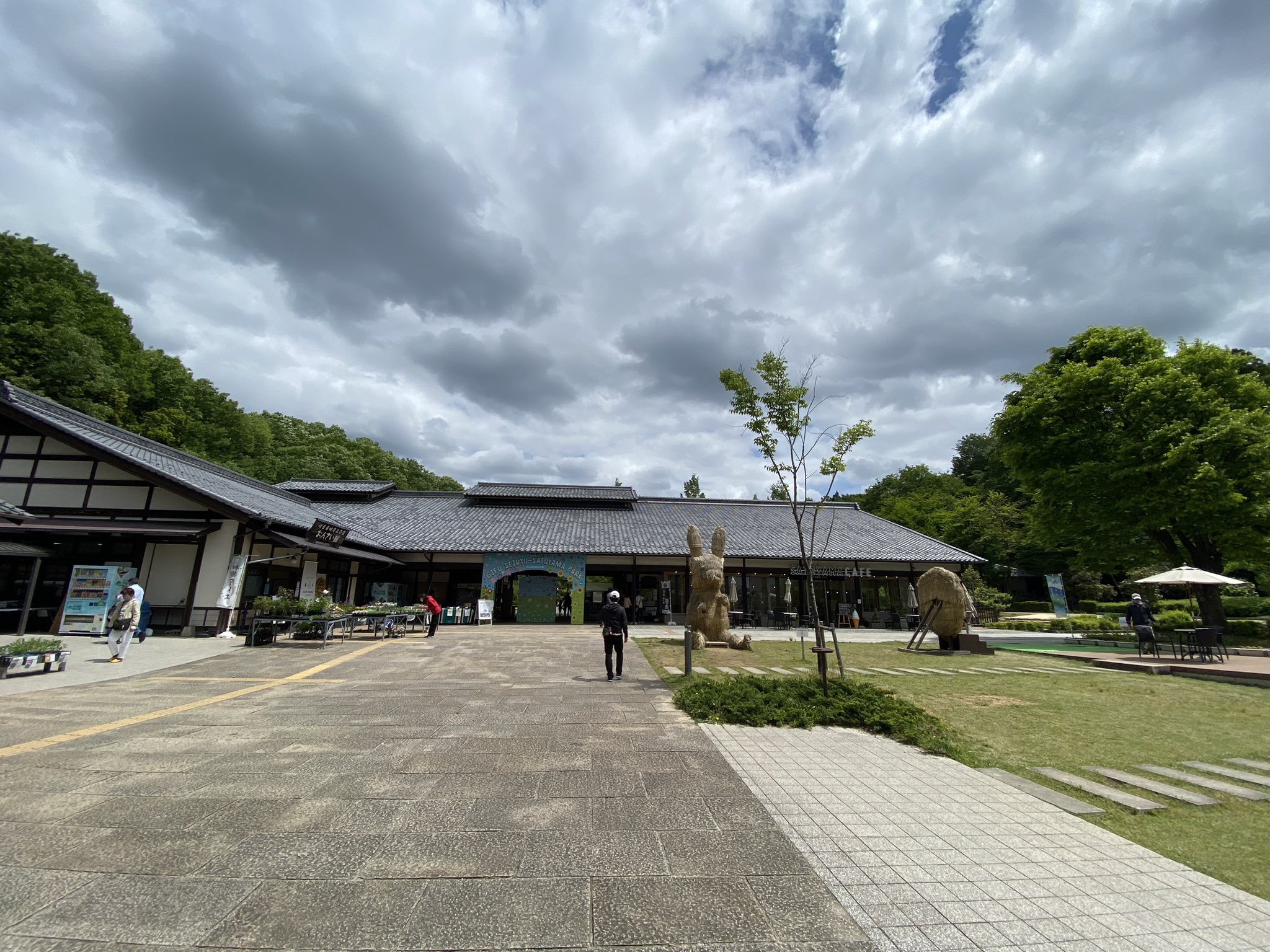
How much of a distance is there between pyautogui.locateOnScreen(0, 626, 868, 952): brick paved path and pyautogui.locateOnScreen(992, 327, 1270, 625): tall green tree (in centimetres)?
1969

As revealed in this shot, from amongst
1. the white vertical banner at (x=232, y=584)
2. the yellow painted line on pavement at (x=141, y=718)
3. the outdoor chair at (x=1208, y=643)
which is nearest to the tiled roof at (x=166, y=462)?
the white vertical banner at (x=232, y=584)

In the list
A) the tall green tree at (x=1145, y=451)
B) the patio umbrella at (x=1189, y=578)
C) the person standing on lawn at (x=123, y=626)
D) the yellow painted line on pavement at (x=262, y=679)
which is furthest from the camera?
the tall green tree at (x=1145, y=451)

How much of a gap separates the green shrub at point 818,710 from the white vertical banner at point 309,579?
51.9 feet

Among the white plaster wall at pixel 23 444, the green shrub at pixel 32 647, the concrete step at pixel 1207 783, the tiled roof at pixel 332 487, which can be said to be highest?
the tiled roof at pixel 332 487

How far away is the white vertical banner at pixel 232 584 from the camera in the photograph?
47.5 ft

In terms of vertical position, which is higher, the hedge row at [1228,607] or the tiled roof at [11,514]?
the tiled roof at [11,514]

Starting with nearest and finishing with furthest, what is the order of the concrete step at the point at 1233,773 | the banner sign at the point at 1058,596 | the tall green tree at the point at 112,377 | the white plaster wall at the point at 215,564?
the concrete step at the point at 1233,773 → the white plaster wall at the point at 215,564 → the banner sign at the point at 1058,596 → the tall green tree at the point at 112,377

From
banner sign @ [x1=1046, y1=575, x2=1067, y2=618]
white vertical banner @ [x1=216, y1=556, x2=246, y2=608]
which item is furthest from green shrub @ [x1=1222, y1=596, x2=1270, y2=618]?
white vertical banner @ [x1=216, y1=556, x2=246, y2=608]

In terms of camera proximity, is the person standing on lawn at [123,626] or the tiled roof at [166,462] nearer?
the person standing on lawn at [123,626]

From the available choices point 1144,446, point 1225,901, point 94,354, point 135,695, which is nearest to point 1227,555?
point 1144,446

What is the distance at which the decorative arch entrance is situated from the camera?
23.1 meters

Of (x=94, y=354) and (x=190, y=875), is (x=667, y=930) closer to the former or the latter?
(x=190, y=875)

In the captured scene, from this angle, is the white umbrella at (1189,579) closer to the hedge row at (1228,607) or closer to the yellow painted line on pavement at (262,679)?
the hedge row at (1228,607)

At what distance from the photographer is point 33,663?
8508 mm
